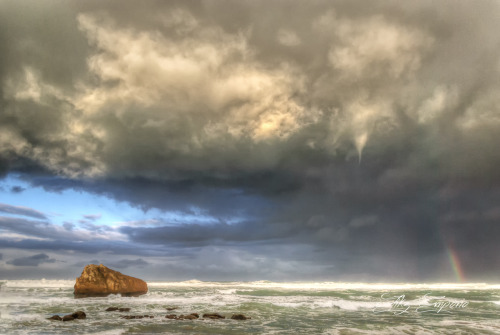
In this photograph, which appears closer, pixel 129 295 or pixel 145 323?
pixel 145 323

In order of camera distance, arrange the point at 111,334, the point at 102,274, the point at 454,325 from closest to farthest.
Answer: the point at 111,334 → the point at 454,325 → the point at 102,274

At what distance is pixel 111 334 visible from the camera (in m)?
14.1

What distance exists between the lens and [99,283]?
118 ft

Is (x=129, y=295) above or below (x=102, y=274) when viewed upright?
below

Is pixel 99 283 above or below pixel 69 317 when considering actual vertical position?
above

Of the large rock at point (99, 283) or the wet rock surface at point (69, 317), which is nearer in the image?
the wet rock surface at point (69, 317)

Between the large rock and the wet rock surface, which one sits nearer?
the wet rock surface

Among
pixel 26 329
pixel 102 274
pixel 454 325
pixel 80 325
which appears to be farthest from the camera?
pixel 102 274

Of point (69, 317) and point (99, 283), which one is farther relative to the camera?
point (99, 283)

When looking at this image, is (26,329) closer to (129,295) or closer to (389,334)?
(389,334)

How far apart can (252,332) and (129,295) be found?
29232 millimetres

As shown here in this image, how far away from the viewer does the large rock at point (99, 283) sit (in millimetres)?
35531

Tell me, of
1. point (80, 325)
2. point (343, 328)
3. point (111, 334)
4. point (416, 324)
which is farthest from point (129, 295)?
point (416, 324)

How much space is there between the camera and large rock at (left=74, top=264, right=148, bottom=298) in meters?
35.5
